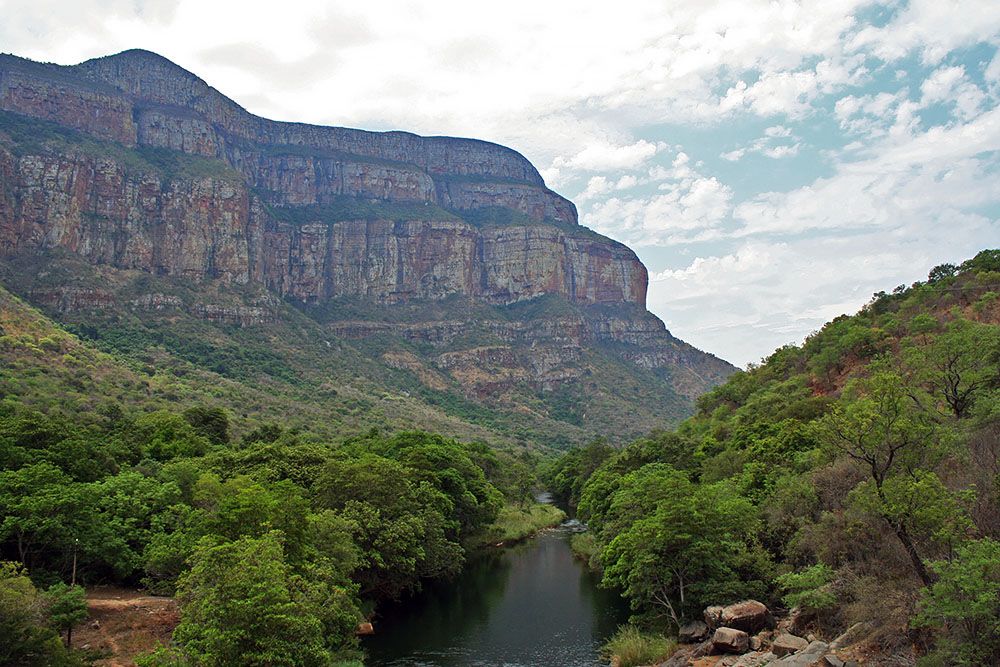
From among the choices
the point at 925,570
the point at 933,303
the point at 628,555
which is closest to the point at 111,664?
the point at 628,555

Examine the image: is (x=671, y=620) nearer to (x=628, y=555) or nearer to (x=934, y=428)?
(x=628, y=555)

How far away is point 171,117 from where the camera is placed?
537 feet

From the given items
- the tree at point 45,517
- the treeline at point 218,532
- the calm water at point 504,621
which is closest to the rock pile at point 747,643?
the calm water at point 504,621

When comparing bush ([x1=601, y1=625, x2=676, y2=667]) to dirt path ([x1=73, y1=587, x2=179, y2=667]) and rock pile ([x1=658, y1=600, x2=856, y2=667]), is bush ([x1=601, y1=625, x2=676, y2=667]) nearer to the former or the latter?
rock pile ([x1=658, y1=600, x2=856, y2=667])

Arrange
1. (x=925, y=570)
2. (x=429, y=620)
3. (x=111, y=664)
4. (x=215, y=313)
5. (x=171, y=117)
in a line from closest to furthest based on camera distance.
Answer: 1. (x=925, y=570)
2. (x=111, y=664)
3. (x=429, y=620)
4. (x=215, y=313)
5. (x=171, y=117)

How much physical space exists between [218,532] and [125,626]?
4963mm

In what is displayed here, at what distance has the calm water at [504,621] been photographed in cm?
3003

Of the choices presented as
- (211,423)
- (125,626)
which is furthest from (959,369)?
(211,423)

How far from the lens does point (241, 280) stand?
15138cm

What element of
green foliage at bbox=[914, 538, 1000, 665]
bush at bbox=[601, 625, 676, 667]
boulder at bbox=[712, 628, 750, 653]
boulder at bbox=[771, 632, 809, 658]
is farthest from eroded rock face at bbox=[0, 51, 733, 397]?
green foliage at bbox=[914, 538, 1000, 665]

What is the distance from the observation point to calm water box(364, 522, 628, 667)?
30031 millimetres

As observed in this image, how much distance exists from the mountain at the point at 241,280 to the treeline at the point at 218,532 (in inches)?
2711

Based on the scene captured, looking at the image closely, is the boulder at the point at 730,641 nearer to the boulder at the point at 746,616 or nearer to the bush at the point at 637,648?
the boulder at the point at 746,616

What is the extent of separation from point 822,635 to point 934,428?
26.4ft
